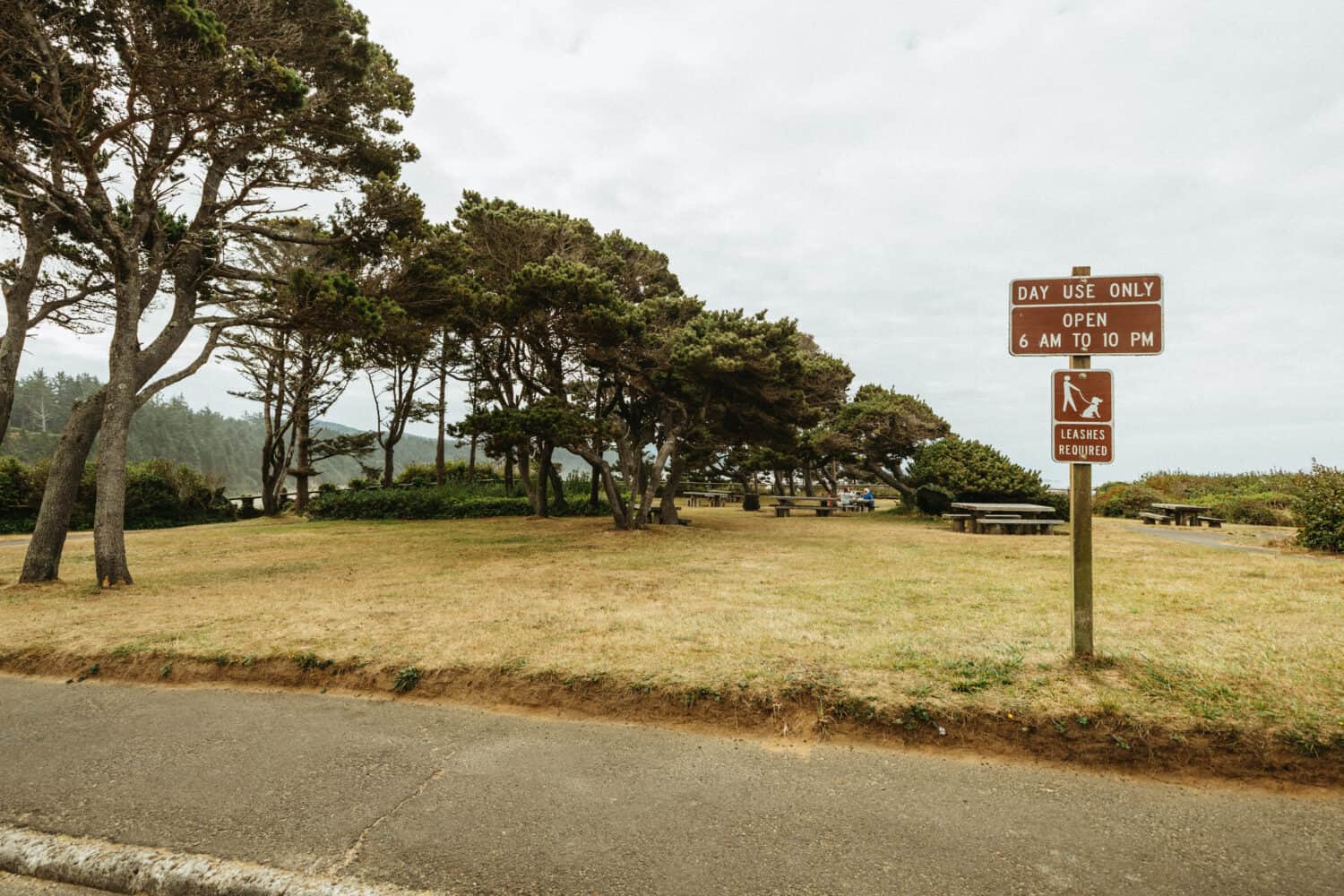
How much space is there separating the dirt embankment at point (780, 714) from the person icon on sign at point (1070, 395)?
2159mm

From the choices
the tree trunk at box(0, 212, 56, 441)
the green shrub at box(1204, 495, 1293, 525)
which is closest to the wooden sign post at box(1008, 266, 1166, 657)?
the tree trunk at box(0, 212, 56, 441)

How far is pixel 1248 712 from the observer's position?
356 cm

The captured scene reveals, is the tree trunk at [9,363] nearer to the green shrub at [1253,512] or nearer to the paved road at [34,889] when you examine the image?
the paved road at [34,889]

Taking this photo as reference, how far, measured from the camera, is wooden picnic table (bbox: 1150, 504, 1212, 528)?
17953 millimetres

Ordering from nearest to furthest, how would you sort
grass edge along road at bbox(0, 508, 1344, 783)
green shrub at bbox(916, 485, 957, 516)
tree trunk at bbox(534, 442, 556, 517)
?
grass edge along road at bbox(0, 508, 1344, 783) < green shrub at bbox(916, 485, 957, 516) < tree trunk at bbox(534, 442, 556, 517)

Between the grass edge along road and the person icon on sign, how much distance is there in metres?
1.89

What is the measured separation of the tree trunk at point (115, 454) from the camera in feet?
28.1

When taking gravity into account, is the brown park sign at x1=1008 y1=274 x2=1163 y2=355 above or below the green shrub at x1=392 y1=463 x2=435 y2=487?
above

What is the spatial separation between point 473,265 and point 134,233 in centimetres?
682

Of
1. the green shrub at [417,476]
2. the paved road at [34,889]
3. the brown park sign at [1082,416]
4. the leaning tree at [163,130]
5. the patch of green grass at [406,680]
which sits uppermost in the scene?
the leaning tree at [163,130]

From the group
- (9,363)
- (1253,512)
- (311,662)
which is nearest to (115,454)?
(9,363)

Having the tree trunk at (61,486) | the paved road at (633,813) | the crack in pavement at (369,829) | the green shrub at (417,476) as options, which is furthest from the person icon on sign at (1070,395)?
the green shrub at (417,476)

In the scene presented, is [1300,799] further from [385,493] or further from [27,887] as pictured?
[385,493]

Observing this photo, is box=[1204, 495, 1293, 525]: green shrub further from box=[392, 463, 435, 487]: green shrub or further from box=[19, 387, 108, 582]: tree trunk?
box=[392, 463, 435, 487]: green shrub
